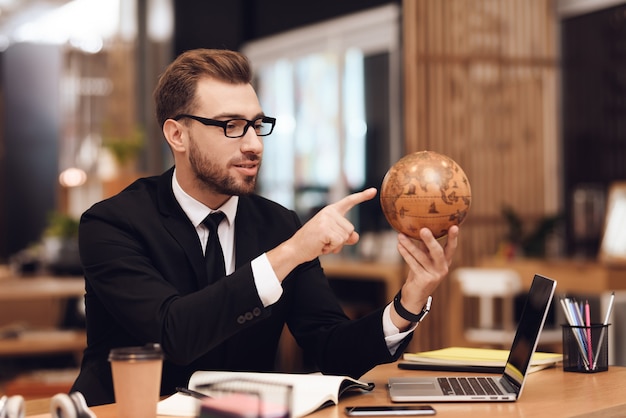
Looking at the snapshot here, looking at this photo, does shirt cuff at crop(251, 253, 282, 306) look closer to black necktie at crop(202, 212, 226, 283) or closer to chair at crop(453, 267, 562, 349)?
black necktie at crop(202, 212, 226, 283)

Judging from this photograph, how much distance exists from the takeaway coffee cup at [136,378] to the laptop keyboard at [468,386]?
61 centimetres

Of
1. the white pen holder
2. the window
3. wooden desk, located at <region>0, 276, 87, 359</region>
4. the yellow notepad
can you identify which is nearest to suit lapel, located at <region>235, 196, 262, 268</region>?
the yellow notepad

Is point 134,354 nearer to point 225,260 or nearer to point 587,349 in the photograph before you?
point 225,260

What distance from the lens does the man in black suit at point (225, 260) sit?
6.70ft

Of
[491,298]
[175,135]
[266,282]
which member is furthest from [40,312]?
[266,282]

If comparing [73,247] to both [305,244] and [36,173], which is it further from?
[36,173]

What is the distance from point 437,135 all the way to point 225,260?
4600 millimetres

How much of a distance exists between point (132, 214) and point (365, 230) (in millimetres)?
5725

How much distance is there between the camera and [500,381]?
6.75ft

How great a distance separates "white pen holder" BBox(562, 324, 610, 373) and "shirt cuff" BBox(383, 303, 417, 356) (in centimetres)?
40

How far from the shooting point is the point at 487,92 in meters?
7.10

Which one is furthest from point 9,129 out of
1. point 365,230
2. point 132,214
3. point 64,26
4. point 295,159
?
point 132,214

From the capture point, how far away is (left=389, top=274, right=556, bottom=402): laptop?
6.15 feet

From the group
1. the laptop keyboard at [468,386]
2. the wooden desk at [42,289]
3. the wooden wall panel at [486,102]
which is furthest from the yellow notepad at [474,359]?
the wooden wall panel at [486,102]
